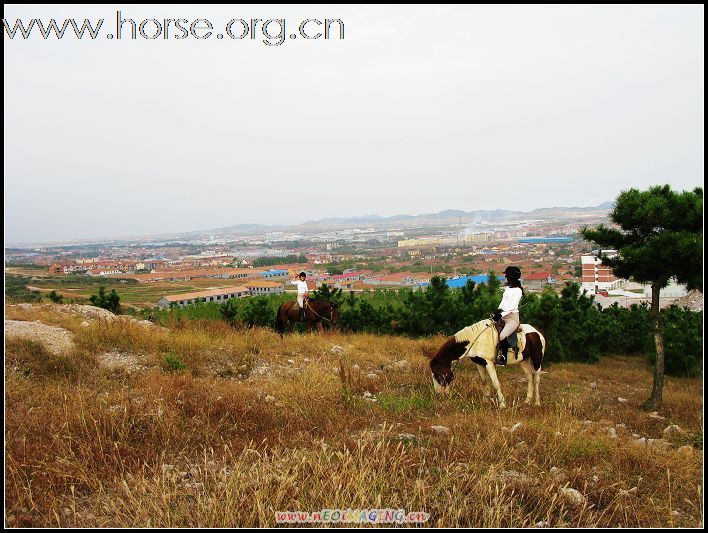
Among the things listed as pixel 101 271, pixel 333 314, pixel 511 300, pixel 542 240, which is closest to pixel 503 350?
pixel 511 300

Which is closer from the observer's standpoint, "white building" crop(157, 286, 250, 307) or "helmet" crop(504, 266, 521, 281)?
"helmet" crop(504, 266, 521, 281)

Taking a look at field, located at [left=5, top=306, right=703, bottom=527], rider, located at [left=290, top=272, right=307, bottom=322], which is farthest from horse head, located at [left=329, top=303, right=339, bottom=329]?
field, located at [left=5, top=306, right=703, bottom=527]

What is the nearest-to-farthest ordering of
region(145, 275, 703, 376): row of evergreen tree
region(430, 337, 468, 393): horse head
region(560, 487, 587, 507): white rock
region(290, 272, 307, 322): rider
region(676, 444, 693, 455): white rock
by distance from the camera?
region(560, 487, 587, 507): white rock, region(676, 444, 693, 455): white rock, region(430, 337, 468, 393): horse head, region(290, 272, 307, 322): rider, region(145, 275, 703, 376): row of evergreen tree

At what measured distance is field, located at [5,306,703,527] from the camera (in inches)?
123

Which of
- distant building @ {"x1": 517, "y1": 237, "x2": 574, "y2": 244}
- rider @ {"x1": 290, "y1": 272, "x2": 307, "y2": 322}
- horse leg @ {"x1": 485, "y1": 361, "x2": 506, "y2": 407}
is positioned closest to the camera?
horse leg @ {"x1": 485, "y1": 361, "x2": 506, "y2": 407}

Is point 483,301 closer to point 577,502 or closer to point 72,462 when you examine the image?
point 577,502

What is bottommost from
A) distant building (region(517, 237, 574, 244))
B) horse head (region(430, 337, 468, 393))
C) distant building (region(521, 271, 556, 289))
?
horse head (region(430, 337, 468, 393))

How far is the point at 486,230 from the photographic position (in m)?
40.0

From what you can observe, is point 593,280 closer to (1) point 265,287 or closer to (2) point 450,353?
(2) point 450,353

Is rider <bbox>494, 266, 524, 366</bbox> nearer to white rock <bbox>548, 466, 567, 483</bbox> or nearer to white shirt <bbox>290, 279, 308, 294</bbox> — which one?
white rock <bbox>548, 466, 567, 483</bbox>

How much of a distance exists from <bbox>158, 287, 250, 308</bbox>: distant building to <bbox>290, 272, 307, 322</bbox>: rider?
8975 millimetres

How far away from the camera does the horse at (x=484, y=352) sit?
7.03 metres

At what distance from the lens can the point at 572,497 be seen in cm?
335

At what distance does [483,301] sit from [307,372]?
863 centimetres
